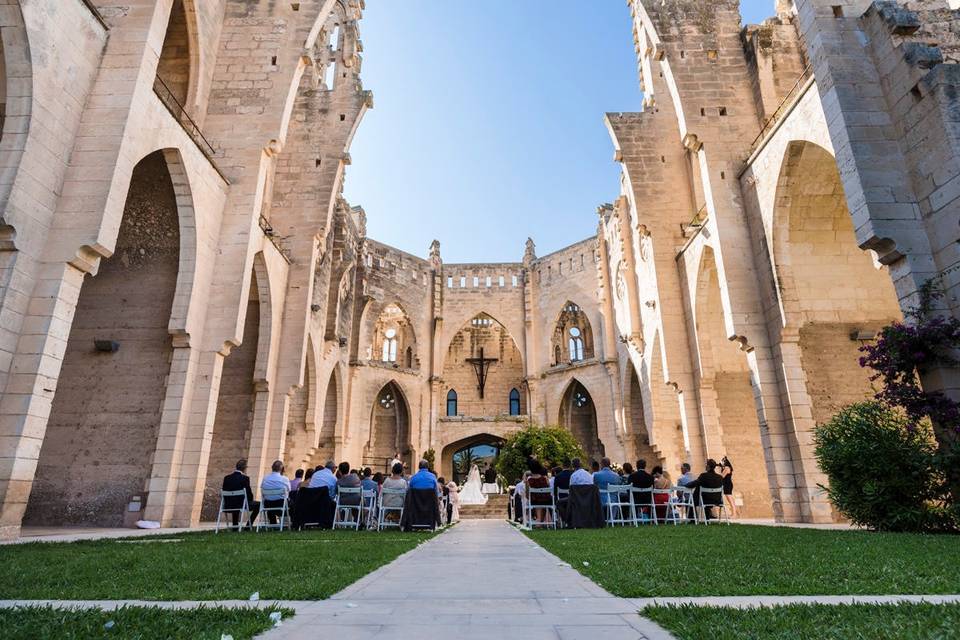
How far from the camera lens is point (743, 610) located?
2.53m

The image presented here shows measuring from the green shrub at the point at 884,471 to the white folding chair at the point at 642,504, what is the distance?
327 centimetres

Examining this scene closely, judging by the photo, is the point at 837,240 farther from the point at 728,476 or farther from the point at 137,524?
the point at 137,524

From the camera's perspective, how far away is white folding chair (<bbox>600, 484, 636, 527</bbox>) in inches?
400

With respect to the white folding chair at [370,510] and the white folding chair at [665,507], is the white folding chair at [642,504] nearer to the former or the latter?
the white folding chair at [665,507]

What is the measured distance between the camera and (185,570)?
4.09 meters

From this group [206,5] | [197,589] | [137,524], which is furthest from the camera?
[206,5]

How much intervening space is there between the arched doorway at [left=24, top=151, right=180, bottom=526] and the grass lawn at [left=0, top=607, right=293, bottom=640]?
31.2 feet

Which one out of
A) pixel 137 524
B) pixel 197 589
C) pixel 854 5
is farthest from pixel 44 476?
pixel 854 5

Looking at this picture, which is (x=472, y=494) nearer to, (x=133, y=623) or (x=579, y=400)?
(x=579, y=400)

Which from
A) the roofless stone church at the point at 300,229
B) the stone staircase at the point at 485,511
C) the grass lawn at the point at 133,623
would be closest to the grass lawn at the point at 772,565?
the grass lawn at the point at 133,623

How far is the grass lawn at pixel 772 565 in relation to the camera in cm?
317

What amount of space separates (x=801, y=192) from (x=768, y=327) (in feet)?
9.56

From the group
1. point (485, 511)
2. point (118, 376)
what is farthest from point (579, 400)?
point (118, 376)

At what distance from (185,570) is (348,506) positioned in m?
6.15
